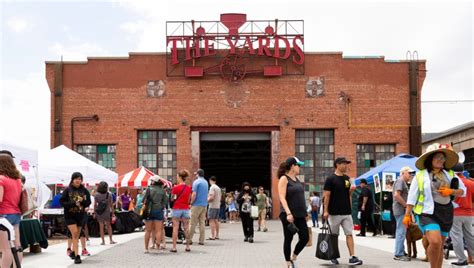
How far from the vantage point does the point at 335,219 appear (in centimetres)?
→ 1276

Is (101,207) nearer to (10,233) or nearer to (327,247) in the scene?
(327,247)

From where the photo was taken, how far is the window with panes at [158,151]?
37812 mm

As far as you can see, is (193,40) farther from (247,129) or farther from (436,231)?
(436,231)

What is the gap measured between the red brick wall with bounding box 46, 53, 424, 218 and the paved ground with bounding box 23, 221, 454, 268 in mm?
18123

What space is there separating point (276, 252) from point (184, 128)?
21680 mm

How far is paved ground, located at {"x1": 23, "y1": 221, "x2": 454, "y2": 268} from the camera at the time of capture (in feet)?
44.4

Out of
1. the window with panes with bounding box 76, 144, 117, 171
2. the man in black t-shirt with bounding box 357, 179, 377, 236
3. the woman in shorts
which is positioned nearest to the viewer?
the woman in shorts

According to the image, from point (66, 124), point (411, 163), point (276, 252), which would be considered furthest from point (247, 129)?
point (276, 252)

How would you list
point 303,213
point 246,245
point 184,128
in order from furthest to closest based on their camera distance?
1. point 184,128
2. point 246,245
3. point 303,213

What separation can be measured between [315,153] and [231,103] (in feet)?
16.8

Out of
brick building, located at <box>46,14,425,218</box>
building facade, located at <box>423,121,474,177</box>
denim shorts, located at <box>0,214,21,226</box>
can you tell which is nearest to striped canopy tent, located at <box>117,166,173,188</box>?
brick building, located at <box>46,14,425,218</box>

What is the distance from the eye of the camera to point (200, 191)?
1828cm

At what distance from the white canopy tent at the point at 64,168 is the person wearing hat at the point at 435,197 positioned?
1510cm

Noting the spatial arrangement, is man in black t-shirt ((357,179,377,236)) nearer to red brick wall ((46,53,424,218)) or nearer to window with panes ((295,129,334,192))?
red brick wall ((46,53,424,218))
